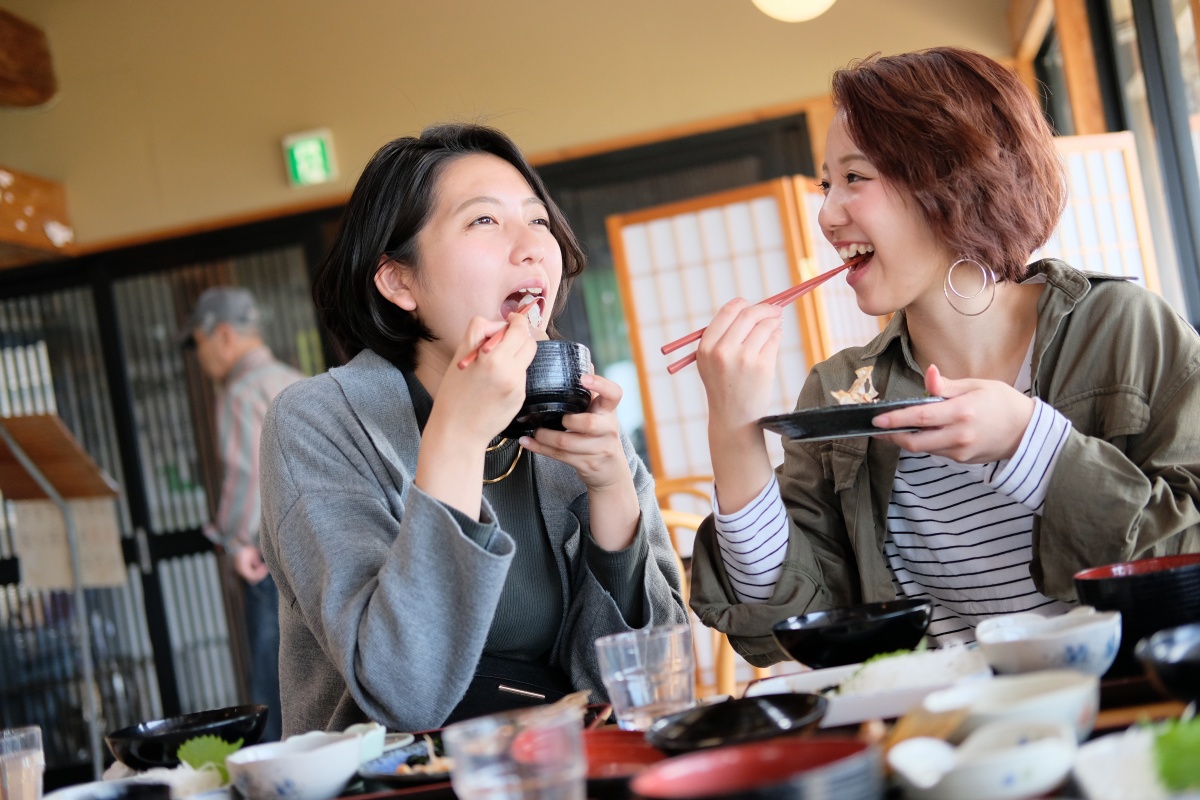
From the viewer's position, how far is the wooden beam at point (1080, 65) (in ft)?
11.8

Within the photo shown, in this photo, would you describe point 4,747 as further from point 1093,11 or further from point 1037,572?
point 1093,11

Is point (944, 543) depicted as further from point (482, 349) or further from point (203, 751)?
point (203, 751)

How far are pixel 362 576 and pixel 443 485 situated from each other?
0.52 ft

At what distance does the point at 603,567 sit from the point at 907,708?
0.69 metres

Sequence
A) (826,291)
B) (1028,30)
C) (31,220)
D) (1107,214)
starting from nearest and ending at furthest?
(1107,214)
(826,291)
(1028,30)
(31,220)

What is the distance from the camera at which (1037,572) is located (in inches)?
50.6

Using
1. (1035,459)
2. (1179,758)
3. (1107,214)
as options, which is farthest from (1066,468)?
(1107,214)

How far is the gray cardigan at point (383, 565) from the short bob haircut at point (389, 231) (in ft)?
0.26

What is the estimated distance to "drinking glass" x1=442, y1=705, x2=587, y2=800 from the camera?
26.2 inches

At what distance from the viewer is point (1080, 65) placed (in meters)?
3.65

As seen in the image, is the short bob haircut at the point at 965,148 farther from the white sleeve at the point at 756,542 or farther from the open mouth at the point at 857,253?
the white sleeve at the point at 756,542

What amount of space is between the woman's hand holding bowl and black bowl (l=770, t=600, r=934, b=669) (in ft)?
0.61

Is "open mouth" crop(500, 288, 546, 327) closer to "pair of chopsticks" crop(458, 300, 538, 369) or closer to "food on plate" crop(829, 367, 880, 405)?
"pair of chopsticks" crop(458, 300, 538, 369)

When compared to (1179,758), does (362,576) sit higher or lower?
higher
